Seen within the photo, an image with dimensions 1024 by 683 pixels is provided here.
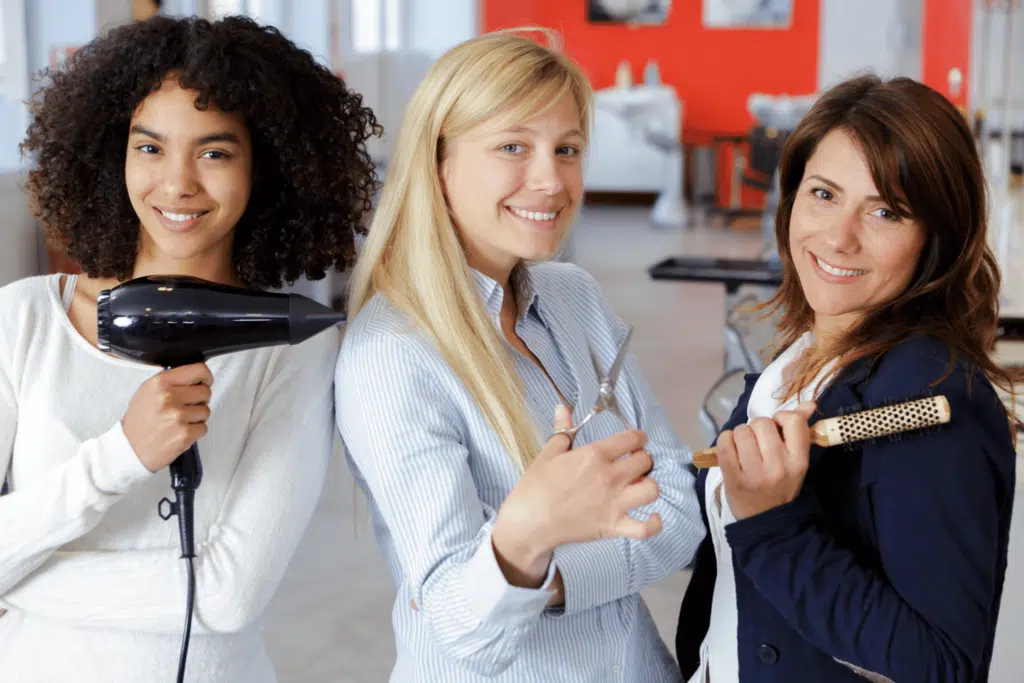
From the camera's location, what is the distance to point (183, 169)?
1.29 m

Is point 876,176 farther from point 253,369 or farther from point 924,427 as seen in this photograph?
point 253,369

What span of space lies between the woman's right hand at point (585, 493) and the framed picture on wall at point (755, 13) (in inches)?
469

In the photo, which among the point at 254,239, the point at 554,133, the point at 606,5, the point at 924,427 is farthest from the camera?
the point at 606,5

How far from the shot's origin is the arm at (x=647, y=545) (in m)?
1.24

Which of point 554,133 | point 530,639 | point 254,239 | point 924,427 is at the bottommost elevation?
point 530,639

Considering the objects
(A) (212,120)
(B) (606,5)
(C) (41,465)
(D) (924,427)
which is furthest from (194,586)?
(B) (606,5)

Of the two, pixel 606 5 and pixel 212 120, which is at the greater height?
pixel 606 5

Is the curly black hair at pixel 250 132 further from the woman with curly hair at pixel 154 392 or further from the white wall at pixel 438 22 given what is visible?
the white wall at pixel 438 22

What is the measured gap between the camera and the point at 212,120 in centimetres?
131

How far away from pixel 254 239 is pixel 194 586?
44 centimetres

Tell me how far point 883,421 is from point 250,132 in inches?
30.3

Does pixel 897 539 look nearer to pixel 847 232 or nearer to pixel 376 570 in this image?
pixel 847 232

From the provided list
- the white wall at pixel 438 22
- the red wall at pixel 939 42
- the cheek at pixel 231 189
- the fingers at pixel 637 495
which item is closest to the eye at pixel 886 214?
the fingers at pixel 637 495

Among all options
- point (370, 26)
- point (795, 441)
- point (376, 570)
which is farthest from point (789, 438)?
point (370, 26)
